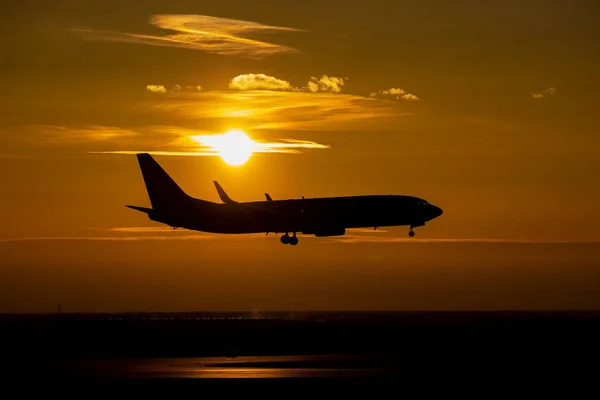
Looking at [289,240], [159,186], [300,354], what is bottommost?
[300,354]

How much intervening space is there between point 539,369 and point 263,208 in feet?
213

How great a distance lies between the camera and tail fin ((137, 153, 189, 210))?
169m

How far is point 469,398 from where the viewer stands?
75.1 metres

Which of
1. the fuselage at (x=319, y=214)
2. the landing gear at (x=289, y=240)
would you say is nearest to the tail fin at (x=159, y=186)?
the fuselage at (x=319, y=214)

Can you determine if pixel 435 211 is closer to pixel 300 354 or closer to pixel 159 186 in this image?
pixel 300 354

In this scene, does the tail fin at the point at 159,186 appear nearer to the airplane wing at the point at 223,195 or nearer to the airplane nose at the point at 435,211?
the airplane wing at the point at 223,195

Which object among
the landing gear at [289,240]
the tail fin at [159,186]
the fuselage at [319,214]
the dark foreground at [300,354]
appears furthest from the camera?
the tail fin at [159,186]

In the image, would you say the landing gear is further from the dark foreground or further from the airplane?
the dark foreground

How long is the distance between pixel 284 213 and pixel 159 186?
2881 cm

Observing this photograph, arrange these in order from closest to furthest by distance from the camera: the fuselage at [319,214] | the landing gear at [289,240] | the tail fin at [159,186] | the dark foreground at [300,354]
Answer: the dark foreground at [300,354], the fuselage at [319,214], the landing gear at [289,240], the tail fin at [159,186]

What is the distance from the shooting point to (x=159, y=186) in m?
171

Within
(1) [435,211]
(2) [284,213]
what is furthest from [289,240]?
(1) [435,211]

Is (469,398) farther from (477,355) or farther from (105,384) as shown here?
(477,355)

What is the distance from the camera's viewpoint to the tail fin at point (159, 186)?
169125 mm
